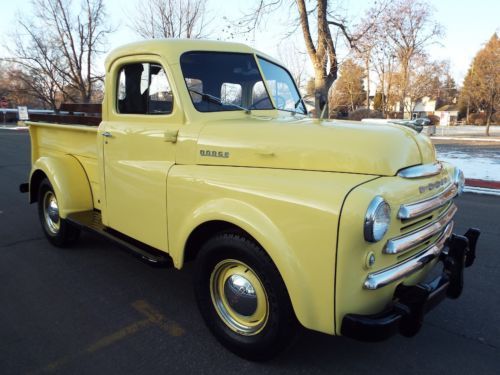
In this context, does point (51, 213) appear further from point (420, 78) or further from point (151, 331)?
point (420, 78)

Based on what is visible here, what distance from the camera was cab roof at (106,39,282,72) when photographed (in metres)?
3.11

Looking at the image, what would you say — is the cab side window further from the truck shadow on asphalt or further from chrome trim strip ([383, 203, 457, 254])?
chrome trim strip ([383, 203, 457, 254])

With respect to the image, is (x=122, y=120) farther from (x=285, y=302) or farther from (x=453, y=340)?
(x=453, y=340)

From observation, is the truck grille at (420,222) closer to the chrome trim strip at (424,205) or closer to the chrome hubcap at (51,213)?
the chrome trim strip at (424,205)

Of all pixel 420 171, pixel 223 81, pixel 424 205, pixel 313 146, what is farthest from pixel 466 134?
pixel 313 146

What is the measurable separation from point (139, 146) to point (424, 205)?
2.17 meters

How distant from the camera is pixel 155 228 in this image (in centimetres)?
307

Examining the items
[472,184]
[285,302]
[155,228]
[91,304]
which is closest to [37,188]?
[91,304]

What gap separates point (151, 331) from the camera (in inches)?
114

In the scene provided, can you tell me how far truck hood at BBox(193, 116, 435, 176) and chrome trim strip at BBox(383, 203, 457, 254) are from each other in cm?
37

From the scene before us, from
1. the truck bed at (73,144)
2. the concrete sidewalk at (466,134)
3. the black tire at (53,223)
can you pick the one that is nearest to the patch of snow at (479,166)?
the truck bed at (73,144)

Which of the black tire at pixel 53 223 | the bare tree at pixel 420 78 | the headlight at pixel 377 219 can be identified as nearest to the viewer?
the headlight at pixel 377 219

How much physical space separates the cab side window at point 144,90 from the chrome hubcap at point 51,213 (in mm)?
1799

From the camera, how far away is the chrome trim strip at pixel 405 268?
203 centimetres
